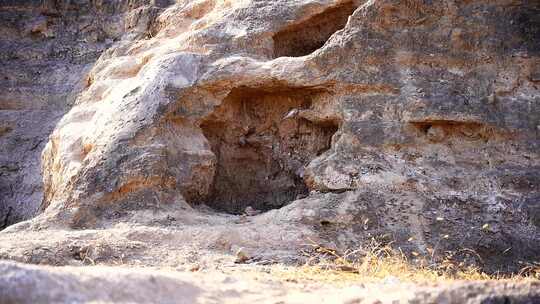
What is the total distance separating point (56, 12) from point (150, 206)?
713cm

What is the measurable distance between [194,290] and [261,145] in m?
4.22

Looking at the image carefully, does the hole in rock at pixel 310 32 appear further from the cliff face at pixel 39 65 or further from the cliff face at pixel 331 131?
the cliff face at pixel 39 65

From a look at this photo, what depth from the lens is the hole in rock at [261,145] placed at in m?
6.80

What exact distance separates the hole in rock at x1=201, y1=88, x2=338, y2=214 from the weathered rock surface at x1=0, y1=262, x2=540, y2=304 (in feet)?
11.7

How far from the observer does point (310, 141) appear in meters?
6.84

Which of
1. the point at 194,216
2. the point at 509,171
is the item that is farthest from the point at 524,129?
the point at 194,216

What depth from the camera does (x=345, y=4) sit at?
7.30 meters

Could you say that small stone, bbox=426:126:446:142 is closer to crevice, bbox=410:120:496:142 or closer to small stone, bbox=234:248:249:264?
crevice, bbox=410:120:496:142

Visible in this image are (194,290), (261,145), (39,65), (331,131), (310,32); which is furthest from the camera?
(39,65)

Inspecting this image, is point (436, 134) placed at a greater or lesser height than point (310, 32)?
lesser

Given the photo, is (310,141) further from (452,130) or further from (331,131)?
(452,130)

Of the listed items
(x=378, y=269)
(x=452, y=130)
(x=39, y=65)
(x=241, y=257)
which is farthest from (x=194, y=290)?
(x=39, y=65)

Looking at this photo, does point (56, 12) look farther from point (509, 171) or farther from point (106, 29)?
point (509, 171)

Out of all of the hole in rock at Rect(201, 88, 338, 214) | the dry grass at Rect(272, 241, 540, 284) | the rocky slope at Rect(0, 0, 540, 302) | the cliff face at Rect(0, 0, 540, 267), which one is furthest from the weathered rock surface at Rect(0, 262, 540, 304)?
the hole in rock at Rect(201, 88, 338, 214)
